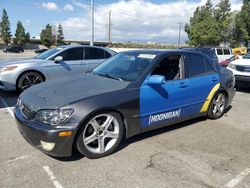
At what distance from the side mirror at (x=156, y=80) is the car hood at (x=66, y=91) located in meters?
0.35

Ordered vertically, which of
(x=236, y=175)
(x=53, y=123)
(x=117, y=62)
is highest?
(x=117, y=62)

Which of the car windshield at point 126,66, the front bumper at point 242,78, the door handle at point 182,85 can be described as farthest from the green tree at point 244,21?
the car windshield at point 126,66

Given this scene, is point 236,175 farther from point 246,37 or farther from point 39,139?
point 246,37

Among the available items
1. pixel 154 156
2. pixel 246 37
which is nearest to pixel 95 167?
pixel 154 156

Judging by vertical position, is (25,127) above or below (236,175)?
above

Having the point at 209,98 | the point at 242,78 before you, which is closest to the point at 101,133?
the point at 209,98

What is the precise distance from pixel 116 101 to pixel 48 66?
14.7 ft

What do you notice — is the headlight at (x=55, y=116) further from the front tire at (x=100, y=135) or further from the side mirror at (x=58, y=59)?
the side mirror at (x=58, y=59)

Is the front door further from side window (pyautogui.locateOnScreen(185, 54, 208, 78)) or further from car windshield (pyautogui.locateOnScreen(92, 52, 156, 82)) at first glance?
side window (pyautogui.locateOnScreen(185, 54, 208, 78))

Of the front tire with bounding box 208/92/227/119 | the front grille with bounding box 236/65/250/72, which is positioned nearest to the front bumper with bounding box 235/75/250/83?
the front grille with bounding box 236/65/250/72

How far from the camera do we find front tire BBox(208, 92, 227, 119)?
533cm

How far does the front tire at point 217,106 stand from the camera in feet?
17.5

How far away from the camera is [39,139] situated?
3160mm

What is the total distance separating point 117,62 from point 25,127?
2058 mm
